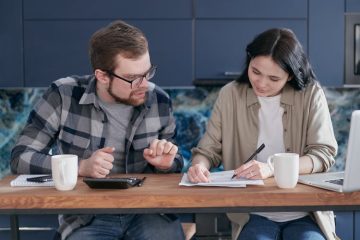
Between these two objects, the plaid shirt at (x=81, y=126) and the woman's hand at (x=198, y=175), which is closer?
the woman's hand at (x=198, y=175)

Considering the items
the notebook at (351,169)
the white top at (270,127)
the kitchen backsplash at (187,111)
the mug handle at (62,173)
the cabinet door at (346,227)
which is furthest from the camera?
the kitchen backsplash at (187,111)

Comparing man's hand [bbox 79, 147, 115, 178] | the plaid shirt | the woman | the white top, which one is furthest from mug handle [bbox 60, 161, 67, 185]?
the white top

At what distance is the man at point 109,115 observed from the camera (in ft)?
6.64

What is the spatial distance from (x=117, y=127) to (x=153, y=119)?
14 cm

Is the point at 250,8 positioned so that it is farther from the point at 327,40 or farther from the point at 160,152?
the point at 160,152

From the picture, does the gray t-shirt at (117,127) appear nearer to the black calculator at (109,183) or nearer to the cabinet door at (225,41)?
the black calculator at (109,183)

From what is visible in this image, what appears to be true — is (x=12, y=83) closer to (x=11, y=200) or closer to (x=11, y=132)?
(x=11, y=132)

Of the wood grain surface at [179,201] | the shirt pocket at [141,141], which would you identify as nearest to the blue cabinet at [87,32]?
the shirt pocket at [141,141]

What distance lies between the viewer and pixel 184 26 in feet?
10.8

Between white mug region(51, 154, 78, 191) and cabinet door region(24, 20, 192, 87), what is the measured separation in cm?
173

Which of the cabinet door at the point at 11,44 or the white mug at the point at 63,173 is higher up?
the cabinet door at the point at 11,44

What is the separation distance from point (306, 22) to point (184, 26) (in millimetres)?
709

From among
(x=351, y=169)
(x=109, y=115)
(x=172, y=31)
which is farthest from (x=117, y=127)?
(x=172, y=31)

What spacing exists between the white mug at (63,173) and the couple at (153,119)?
11.9 inches
